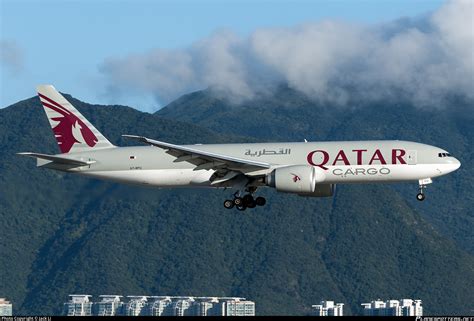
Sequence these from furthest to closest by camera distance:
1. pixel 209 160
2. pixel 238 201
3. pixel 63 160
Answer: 1. pixel 63 160
2. pixel 238 201
3. pixel 209 160

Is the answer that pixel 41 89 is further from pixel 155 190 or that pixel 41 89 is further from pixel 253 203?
pixel 253 203

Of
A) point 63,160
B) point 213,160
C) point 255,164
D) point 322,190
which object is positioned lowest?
point 322,190

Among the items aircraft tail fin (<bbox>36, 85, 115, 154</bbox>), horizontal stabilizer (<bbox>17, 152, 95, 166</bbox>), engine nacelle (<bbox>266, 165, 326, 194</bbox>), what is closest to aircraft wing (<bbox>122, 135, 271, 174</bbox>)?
engine nacelle (<bbox>266, 165, 326, 194</bbox>)

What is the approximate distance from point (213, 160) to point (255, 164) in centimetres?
277

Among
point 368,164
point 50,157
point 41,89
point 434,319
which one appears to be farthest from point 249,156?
point 434,319

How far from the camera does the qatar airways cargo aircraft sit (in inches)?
3095

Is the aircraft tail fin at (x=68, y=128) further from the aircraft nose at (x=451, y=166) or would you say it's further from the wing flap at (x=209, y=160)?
the aircraft nose at (x=451, y=166)

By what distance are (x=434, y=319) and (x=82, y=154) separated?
37.9 metres

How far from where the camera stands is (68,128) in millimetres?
89000

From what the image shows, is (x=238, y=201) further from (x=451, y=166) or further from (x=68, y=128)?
(x=68, y=128)

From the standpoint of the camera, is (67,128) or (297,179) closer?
(297,179)

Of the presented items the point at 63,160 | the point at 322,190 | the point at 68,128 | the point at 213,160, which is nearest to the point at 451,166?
the point at 322,190

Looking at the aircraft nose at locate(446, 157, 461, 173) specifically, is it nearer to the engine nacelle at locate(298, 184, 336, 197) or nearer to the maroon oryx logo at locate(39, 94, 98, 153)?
the engine nacelle at locate(298, 184, 336, 197)

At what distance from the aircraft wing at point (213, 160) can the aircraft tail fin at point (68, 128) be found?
960 cm
